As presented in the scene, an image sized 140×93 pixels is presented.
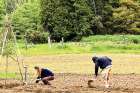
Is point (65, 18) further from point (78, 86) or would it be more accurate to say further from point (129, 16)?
point (78, 86)

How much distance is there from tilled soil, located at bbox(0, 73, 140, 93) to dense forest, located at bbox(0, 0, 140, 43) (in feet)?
124

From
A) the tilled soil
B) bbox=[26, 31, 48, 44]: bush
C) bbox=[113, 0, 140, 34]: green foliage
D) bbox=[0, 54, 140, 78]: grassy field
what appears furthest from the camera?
bbox=[113, 0, 140, 34]: green foliage

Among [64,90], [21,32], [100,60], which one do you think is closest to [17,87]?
[64,90]

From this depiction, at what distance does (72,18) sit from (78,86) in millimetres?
45742

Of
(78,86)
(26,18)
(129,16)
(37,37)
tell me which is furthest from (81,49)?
(78,86)

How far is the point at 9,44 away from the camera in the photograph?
27.1 meters

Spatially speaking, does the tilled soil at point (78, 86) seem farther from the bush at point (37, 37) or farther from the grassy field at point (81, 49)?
the bush at point (37, 37)

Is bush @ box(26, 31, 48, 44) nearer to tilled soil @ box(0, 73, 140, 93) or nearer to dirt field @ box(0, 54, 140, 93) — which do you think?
dirt field @ box(0, 54, 140, 93)

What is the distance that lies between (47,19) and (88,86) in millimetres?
46295

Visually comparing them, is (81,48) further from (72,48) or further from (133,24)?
(133,24)

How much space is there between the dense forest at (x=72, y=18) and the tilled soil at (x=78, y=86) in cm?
3793

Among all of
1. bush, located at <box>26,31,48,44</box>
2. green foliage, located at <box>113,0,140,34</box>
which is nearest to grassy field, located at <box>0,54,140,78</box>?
bush, located at <box>26,31,48,44</box>

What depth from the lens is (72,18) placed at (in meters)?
68.8

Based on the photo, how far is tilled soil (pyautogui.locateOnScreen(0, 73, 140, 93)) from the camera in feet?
70.3
